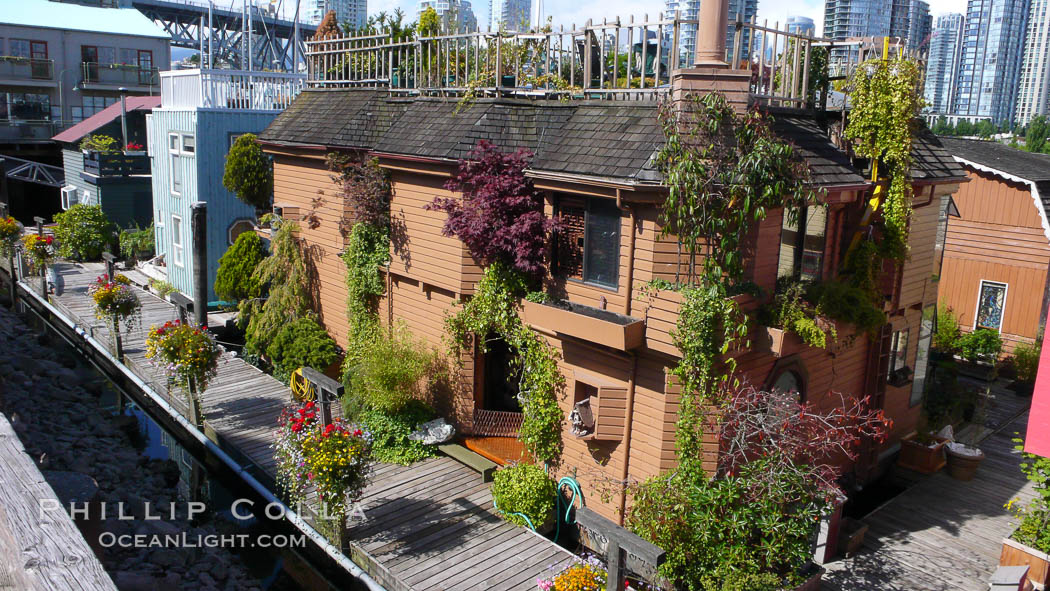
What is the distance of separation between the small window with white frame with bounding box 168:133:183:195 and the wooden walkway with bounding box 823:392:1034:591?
2016 cm

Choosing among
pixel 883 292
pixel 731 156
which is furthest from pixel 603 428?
pixel 883 292

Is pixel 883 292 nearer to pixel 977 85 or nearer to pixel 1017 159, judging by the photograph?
pixel 1017 159

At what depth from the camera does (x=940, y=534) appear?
39.4ft

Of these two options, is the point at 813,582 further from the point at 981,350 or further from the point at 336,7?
the point at 336,7

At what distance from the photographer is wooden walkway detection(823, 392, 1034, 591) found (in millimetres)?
10712

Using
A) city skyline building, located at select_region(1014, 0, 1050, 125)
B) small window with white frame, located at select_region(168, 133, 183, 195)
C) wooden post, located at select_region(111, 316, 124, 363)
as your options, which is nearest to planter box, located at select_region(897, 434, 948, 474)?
wooden post, located at select_region(111, 316, 124, 363)

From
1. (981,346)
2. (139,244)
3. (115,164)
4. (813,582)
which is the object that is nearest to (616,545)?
(813,582)

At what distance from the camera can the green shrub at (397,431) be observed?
13.4 metres

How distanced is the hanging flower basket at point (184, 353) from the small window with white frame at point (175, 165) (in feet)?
31.0

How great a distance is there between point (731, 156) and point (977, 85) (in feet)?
386

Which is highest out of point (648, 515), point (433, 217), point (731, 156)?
point (731, 156)

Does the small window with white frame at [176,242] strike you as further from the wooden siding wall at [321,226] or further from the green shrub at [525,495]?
the green shrub at [525,495]

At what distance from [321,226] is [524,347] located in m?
6.64

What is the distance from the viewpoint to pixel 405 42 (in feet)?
52.2
